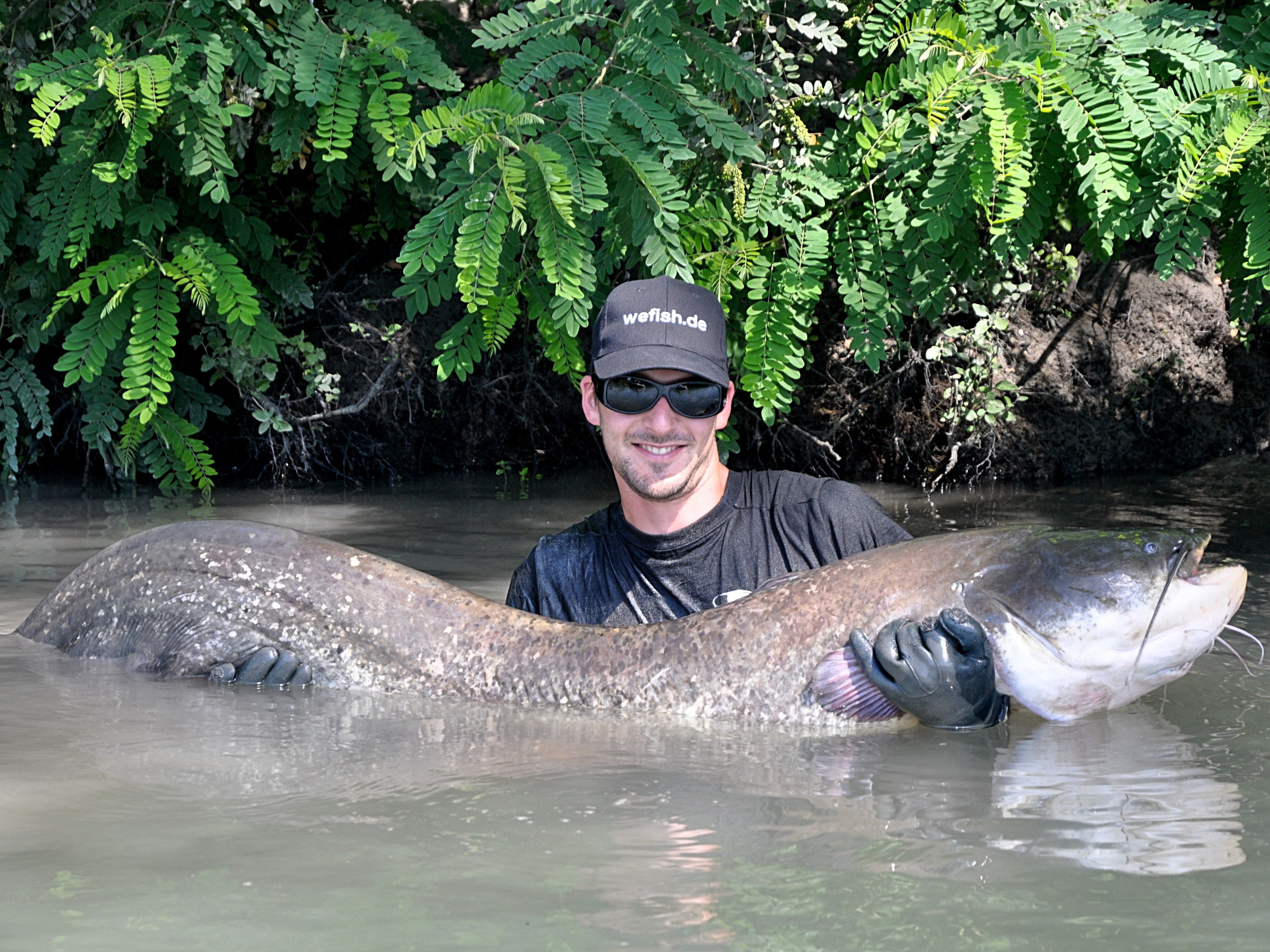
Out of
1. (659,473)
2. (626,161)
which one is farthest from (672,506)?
(626,161)

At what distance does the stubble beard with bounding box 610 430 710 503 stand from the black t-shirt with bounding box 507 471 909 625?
0.54ft

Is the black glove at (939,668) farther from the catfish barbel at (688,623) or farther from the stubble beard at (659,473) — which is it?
the stubble beard at (659,473)

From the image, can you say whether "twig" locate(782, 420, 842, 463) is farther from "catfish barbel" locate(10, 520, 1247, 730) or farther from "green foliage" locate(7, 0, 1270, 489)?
"catfish barbel" locate(10, 520, 1247, 730)

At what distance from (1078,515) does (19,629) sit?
5394mm

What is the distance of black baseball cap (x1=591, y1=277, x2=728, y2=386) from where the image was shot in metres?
4.07

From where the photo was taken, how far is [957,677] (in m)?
3.42

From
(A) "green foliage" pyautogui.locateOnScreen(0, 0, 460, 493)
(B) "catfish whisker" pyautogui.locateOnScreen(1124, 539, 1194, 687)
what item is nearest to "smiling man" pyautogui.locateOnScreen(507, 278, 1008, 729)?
(B) "catfish whisker" pyautogui.locateOnScreen(1124, 539, 1194, 687)

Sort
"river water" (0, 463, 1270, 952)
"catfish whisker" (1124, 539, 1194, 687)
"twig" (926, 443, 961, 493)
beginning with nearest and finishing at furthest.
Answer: "river water" (0, 463, 1270, 952)
"catfish whisker" (1124, 539, 1194, 687)
"twig" (926, 443, 961, 493)

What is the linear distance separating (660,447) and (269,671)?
150 cm

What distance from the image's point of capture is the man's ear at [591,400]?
4289 mm

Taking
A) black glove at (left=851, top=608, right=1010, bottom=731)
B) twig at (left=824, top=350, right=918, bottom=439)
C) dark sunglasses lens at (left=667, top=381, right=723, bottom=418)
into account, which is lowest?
black glove at (left=851, top=608, right=1010, bottom=731)

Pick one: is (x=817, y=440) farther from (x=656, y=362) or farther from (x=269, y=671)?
(x=269, y=671)

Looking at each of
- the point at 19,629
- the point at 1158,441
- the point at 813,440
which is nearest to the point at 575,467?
the point at 813,440

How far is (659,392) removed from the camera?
13.4ft
